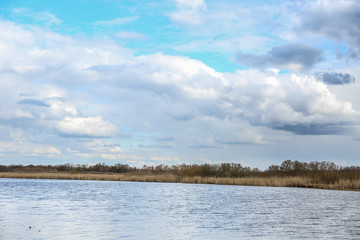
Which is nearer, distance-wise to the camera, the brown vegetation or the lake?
the lake

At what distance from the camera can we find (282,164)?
66.1 meters

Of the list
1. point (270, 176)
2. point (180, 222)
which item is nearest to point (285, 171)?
point (270, 176)

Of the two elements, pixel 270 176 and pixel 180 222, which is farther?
pixel 270 176

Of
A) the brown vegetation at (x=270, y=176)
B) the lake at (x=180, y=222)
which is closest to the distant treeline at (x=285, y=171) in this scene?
the brown vegetation at (x=270, y=176)

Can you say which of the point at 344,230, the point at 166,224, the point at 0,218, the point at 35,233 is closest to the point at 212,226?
the point at 166,224

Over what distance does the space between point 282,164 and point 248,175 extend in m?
6.54

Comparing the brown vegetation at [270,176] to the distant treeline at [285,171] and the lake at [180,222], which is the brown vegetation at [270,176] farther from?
the lake at [180,222]

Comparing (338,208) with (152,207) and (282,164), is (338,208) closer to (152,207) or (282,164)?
(152,207)

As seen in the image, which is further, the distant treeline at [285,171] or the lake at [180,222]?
the distant treeline at [285,171]

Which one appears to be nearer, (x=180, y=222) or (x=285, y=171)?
(x=180, y=222)

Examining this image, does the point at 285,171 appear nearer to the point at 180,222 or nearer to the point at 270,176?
the point at 270,176

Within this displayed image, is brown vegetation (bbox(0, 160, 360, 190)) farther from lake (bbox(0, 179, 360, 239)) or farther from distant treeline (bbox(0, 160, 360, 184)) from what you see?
lake (bbox(0, 179, 360, 239))

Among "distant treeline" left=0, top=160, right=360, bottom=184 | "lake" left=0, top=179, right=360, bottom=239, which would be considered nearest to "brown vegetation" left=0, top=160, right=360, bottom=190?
"distant treeline" left=0, top=160, right=360, bottom=184

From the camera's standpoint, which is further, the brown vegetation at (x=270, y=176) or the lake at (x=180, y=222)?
the brown vegetation at (x=270, y=176)
